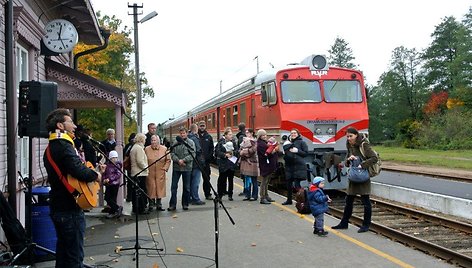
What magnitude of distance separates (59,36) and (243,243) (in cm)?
570

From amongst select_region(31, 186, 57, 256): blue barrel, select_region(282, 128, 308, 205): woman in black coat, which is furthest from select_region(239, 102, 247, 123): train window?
select_region(31, 186, 57, 256): blue barrel

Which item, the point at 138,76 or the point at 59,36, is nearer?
the point at 59,36

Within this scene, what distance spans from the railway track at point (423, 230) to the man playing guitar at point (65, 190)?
5.17 meters

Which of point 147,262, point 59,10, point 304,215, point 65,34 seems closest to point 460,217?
point 304,215

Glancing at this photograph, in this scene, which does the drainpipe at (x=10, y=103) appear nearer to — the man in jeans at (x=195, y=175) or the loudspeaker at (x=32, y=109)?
the loudspeaker at (x=32, y=109)

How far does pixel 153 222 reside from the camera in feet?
32.3

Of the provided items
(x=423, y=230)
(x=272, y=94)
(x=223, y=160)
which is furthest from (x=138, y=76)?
(x=423, y=230)

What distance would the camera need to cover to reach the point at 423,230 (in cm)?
1009

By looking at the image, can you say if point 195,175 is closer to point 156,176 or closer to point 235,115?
point 156,176

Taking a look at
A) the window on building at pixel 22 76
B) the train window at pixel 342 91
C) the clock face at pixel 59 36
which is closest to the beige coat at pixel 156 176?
the window on building at pixel 22 76

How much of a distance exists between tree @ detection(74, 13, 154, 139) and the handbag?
20.1 metres

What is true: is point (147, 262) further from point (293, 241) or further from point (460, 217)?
point (460, 217)

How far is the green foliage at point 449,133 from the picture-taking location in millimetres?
47062

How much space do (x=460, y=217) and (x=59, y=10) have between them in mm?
10123
